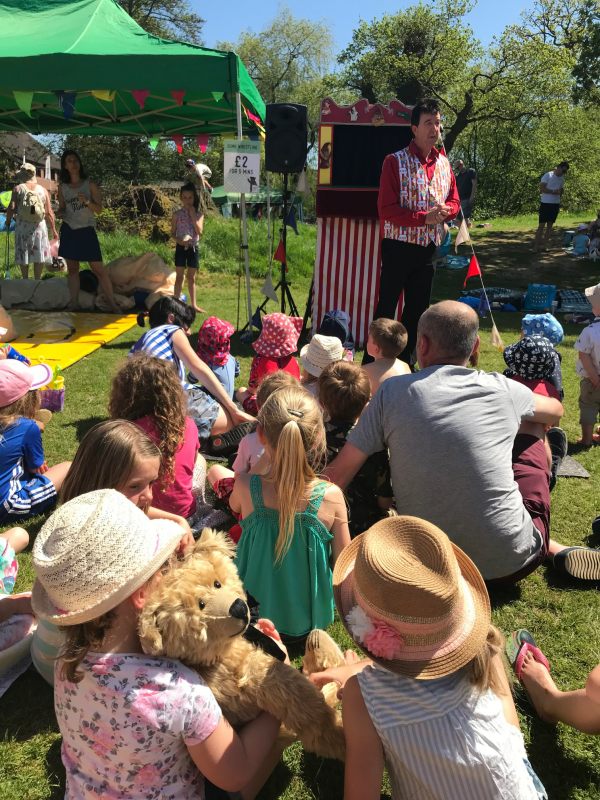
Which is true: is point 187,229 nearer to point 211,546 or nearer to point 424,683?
point 211,546

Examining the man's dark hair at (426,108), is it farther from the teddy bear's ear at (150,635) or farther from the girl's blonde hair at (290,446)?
the teddy bear's ear at (150,635)

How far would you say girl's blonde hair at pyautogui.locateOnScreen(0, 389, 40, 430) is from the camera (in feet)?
10.1

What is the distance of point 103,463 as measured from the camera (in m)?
2.03

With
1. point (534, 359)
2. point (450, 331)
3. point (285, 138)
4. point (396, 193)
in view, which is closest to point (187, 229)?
point (285, 138)

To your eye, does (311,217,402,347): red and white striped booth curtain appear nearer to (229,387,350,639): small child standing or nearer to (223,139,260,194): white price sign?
(223,139,260,194): white price sign

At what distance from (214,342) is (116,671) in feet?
10.1

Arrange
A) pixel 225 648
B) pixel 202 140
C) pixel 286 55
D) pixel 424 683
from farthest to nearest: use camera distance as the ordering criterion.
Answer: pixel 286 55 → pixel 202 140 → pixel 225 648 → pixel 424 683

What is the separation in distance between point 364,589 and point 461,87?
3084cm

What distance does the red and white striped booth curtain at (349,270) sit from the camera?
6.96 metres

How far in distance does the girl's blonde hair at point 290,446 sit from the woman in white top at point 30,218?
7494 millimetres

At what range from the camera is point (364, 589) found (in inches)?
53.0

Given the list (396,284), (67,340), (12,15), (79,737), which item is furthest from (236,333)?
(79,737)

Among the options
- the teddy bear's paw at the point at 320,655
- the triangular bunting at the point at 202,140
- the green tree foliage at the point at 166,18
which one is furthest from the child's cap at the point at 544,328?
the green tree foliage at the point at 166,18

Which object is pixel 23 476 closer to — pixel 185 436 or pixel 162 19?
pixel 185 436
